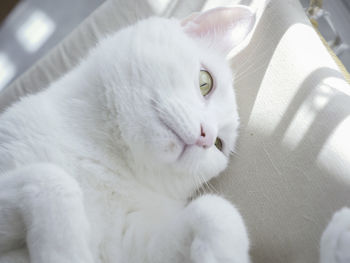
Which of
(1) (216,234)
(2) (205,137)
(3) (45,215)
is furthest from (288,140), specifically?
(3) (45,215)

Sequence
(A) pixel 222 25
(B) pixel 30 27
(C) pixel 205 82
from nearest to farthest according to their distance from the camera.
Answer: (C) pixel 205 82 < (A) pixel 222 25 < (B) pixel 30 27

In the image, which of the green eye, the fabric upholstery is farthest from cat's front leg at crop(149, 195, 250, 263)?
the green eye

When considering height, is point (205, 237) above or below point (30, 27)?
below

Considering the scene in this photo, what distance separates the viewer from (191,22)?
3.26ft

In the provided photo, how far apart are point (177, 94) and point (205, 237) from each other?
328 mm

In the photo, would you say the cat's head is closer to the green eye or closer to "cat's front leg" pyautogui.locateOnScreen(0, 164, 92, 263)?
the green eye

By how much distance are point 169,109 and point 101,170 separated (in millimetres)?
233

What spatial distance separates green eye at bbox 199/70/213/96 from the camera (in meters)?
0.88

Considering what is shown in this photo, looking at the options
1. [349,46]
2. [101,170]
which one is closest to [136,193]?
[101,170]

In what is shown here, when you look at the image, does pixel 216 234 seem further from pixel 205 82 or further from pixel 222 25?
pixel 222 25

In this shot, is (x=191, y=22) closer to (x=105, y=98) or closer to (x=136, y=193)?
(x=105, y=98)

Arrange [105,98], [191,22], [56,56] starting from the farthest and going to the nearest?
1. [56,56]
2. [191,22]
3. [105,98]

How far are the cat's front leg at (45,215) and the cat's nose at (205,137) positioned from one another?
30cm

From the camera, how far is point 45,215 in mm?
644
